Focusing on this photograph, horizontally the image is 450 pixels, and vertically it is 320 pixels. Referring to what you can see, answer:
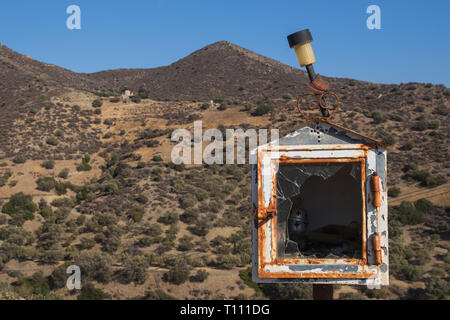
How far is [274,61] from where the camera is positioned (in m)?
79.1

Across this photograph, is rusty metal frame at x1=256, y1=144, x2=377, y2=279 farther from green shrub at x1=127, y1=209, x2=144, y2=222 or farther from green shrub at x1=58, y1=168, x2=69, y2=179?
green shrub at x1=58, y1=168, x2=69, y2=179

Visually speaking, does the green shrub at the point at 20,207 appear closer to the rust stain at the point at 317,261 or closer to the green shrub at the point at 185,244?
the green shrub at the point at 185,244

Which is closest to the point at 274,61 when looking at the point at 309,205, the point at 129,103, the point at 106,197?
the point at 129,103

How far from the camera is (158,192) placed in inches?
1238

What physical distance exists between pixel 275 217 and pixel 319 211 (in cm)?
185

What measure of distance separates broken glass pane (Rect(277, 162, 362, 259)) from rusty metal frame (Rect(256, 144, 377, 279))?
0.14m

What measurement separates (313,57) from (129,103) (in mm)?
53263

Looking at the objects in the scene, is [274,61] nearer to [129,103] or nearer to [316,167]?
[129,103]

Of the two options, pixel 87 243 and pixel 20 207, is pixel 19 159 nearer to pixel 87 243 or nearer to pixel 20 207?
pixel 20 207

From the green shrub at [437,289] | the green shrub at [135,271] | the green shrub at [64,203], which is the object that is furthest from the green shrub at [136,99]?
the green shrub at [437,289]

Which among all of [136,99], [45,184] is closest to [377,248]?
[45,184]

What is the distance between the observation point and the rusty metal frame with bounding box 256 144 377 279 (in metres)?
4.07

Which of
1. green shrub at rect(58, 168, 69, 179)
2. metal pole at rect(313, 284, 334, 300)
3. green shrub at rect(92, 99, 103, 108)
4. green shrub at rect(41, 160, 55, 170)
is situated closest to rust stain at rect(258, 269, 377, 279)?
metal pole at rect(313, 284, 334, 300)
